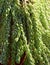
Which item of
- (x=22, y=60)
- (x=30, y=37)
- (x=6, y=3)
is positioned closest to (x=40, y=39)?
(x=30, y=37)

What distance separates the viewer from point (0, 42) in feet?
7.55

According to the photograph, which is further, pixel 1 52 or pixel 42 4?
pixel 42 4

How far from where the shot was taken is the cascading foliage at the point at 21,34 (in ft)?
7.32

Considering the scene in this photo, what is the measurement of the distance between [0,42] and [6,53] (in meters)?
0.12

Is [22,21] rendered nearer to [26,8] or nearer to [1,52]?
[26,8]

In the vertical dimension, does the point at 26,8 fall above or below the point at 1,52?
above

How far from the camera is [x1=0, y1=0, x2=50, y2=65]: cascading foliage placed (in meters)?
2.23

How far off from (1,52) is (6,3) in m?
0.44

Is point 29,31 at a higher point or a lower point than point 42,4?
lower

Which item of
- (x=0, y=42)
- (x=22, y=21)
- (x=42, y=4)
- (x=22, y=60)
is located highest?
(x=42, y=4)

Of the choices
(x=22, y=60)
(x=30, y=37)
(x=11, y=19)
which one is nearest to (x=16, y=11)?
(x=11, y=19)

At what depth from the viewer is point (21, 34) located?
223 centimetres

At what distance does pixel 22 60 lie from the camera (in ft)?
7.64

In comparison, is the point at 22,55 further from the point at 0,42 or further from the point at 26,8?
the point at 26,8
